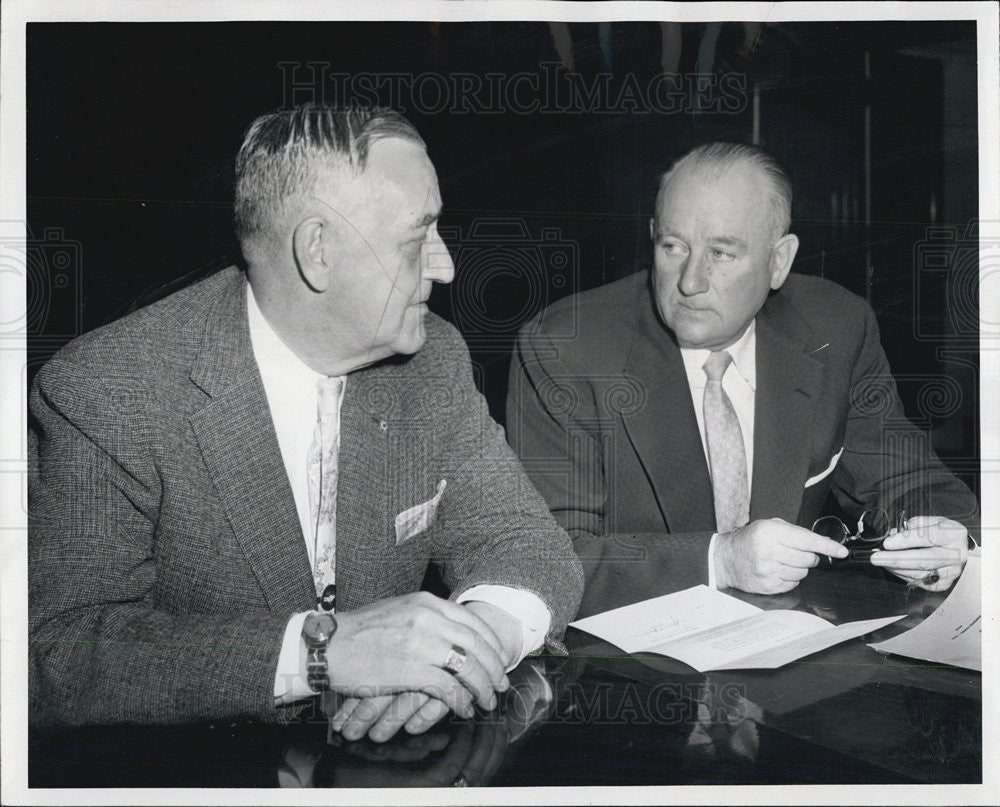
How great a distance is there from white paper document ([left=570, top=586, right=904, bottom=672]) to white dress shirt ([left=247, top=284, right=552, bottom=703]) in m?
0.13

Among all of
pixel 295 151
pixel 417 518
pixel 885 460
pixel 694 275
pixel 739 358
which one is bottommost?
pixel 417 518

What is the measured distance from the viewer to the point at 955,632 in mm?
1990

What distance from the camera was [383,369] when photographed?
6.62 ft

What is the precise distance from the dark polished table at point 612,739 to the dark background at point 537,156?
62 centimetres

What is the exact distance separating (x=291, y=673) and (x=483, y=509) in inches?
20.8

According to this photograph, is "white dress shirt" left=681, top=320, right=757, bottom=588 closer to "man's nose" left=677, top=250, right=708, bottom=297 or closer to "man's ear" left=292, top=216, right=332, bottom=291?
"man's nose" left=677, top=250, right=708, bottom=297

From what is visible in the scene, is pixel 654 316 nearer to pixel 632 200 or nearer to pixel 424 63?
pixel 632 200

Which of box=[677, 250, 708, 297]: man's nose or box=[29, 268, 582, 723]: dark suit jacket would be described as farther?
box=[677, 250, 708, 297]: man's nose

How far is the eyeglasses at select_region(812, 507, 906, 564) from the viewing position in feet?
6.81

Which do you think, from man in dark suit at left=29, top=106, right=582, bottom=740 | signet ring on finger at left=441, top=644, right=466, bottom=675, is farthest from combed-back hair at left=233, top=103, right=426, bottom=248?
signet ring on finger at left=441, top=644, right=466, bottom=675

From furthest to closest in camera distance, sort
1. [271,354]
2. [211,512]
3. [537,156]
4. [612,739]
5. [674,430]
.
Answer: [674,430]
[537,156]
[271,354]
[211,512]
[612,739]

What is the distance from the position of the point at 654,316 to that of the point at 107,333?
1.17m

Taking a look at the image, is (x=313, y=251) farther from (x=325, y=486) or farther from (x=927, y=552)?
(x=927, y=552)

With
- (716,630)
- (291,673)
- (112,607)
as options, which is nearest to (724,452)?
(716,630)
